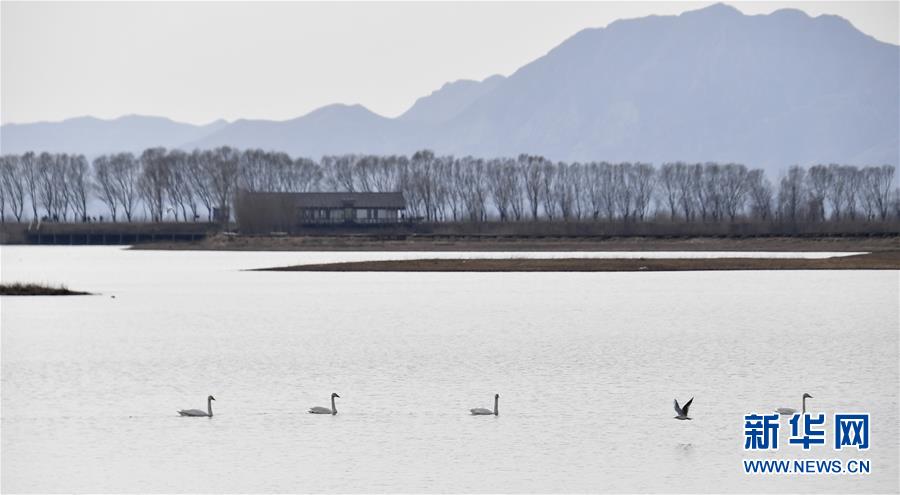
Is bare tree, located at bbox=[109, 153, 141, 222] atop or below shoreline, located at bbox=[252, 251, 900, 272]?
atop

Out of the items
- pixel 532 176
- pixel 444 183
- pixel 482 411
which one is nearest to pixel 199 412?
pixel 482 411

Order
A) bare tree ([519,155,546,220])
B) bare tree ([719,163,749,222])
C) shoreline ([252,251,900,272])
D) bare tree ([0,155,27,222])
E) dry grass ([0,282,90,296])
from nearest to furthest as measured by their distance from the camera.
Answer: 1. dry grass ([0,282,90,296])
2. shoreline ([252,251,900,272])
3. bare tree ([719,163,749,222])
4. bare tree ([519,155,546,220])
5. bare tree ([0,155,27,222])

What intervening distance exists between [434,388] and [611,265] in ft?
138

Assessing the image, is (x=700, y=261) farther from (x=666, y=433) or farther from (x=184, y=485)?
(x=184, y=485)

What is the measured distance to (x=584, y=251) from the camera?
288 ft

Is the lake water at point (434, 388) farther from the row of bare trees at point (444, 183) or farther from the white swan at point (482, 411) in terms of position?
the row of bare trees at point (444, 183)

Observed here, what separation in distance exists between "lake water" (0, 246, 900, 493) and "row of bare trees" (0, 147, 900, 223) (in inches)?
3746

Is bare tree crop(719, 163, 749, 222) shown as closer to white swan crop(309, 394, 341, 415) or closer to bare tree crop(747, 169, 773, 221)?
bare tree crop(747, 169, 773, 221)

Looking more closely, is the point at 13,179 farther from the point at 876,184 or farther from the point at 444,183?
the point at 876,184

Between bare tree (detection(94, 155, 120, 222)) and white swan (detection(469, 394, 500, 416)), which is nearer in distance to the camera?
white swan (detection(469, 394, 500, 416))

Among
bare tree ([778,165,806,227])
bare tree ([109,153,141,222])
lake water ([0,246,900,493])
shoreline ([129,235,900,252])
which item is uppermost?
bare tree ([109,153,141,222])

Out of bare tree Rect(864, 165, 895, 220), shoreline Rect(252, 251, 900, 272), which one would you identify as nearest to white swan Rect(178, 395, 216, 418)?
shoreline Rect(252, 251, 900, 272)

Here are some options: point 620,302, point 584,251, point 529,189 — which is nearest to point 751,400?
point 620,302

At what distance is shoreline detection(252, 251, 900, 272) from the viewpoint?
196 ft
